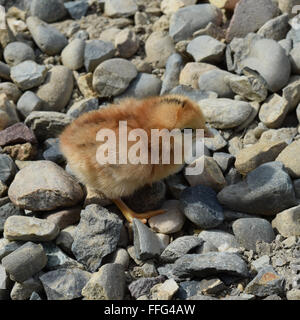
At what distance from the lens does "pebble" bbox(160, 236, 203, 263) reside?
2842 millimetres

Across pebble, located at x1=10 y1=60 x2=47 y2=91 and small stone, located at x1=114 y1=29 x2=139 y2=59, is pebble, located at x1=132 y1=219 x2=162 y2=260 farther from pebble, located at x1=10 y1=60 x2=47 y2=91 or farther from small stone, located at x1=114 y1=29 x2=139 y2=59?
small stone, located at x1=114 y1=29 x2=139 y2=59

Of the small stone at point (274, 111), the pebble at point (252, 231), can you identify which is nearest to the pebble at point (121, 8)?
the small stone at point (274, 111)

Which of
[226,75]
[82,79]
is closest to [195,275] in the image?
[226,75]

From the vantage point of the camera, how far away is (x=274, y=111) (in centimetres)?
357

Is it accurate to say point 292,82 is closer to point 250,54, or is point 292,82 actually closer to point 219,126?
point 250,54

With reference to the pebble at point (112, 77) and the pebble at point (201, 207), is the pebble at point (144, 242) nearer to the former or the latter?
the pebble at point (201, 207)

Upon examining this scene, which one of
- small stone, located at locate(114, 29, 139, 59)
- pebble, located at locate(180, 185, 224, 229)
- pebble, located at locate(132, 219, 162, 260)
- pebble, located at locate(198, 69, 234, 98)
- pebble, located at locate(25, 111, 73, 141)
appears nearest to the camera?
pebble, located at locate(132, 219, 162, 260)

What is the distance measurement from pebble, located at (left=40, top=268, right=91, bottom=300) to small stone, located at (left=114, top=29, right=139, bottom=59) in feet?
6.57

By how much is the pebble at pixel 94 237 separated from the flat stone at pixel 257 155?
0.88 meters

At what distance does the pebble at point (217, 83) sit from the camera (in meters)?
3.81

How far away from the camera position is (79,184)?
330 cm

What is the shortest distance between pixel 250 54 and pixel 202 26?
21.5 inches

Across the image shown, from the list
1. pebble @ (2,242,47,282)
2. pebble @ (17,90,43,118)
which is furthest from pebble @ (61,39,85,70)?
pebble @ (2,242,47,282)

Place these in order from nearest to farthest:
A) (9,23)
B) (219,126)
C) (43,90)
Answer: (219,126) → (43,90) → (9,23)
